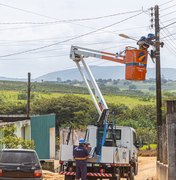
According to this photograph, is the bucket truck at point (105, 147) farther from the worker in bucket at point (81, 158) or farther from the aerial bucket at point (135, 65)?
the worker in bucket at point (81, 158)

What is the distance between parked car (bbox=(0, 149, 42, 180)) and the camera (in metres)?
18.9

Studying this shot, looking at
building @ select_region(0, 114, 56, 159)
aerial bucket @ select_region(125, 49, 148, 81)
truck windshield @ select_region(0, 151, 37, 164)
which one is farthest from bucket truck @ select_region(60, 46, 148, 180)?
building @ select_region(0, 114, 56, 159)

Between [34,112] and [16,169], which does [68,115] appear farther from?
[16,169]

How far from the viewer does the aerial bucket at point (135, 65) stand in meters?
21.8

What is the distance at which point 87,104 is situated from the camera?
281 feet

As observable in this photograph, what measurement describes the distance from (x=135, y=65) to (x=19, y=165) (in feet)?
20.3

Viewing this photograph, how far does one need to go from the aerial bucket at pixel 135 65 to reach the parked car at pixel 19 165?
5133 millimetres

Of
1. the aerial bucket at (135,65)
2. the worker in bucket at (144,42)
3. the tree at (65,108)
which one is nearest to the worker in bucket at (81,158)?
the aerial bucket at (135,65)

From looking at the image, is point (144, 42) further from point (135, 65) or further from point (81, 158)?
point (81, 158)

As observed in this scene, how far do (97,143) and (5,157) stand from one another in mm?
4687

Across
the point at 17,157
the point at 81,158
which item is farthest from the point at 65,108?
the point at 17,157

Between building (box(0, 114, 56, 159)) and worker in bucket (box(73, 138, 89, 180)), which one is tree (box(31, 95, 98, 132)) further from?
worker in bucket (box(73, 138, 89, 180))

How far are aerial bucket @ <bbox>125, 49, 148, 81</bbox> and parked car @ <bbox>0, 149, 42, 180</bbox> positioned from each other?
5133 mm

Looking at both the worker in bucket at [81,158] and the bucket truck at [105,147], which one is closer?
the worker in bucket at [81,158]
